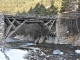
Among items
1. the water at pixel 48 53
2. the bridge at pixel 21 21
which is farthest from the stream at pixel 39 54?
the bridge at pixel 21 21

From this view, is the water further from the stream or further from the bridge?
the bridge

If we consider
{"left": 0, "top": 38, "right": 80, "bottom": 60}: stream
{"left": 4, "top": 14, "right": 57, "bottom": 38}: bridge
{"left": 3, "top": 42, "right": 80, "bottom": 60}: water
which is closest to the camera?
{"left": 0, "top": 38, "right": 80, "bottom": 60}: stream

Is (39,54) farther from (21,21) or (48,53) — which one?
(21,21)

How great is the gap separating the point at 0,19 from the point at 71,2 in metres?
Answer: 34.5

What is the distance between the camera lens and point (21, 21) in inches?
3177

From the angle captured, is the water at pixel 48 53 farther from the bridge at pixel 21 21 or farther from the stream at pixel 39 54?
the bridge at pixel 21 21

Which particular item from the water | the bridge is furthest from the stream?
the bridge

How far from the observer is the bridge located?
248 feet

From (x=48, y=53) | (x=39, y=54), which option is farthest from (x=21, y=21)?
(x=39, y=54)

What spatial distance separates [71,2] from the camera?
98.1 m

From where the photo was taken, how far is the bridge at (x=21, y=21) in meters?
75.5

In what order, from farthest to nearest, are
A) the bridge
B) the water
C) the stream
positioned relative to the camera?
1. the bridge
2. the water
3. the stream

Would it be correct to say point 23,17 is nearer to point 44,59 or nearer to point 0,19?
point 0,19

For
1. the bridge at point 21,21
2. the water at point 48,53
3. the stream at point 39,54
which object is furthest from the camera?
the bridge at point 21,21
